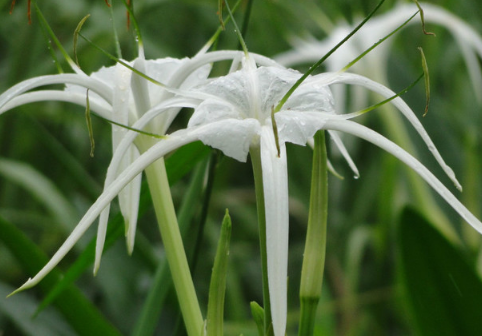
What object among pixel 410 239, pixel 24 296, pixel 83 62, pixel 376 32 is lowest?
pixel 24 296

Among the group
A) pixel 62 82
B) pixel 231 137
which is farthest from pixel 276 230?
pixel 62 82

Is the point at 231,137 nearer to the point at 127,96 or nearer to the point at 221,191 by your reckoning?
the point at 127,96

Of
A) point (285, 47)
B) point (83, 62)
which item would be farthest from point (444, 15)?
point (83, 62)

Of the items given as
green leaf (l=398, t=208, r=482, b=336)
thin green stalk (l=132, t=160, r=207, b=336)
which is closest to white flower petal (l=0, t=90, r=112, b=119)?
thin green stalk (l=132, t=160, r=207, b=336)

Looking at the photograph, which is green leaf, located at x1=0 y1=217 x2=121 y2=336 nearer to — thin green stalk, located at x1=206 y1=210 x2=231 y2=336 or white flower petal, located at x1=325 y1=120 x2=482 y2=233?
thin green stalk, located at x1=206 y1=210 x2=231 y2=336

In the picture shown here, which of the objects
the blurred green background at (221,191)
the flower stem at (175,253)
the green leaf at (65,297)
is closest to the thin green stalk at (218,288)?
the flower stem at (175,253)

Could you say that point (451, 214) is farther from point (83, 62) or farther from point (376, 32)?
point (83, 62)
